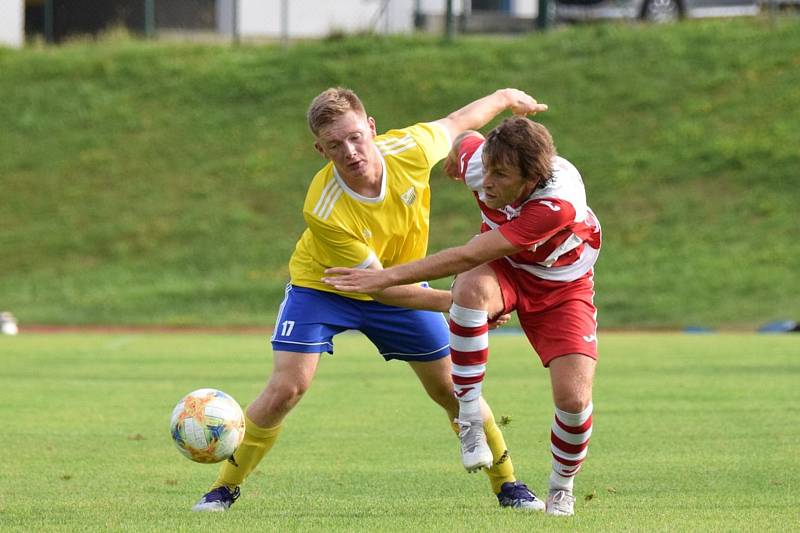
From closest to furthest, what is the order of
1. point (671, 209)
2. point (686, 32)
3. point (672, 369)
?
point (672, 369)
point (671, 209)
point (686, 32)

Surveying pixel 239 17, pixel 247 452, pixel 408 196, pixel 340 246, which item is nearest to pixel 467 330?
pixel 340 246

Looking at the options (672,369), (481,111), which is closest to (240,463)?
(481,111)

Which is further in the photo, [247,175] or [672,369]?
[247,175]

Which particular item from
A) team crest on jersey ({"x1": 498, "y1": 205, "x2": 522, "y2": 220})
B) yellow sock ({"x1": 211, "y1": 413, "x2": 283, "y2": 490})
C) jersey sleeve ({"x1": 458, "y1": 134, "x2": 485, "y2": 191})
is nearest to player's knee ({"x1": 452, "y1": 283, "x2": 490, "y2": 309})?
team crest on jersey ({"x1": 498, "y1": 205, "x2": 522, "y2": 220})

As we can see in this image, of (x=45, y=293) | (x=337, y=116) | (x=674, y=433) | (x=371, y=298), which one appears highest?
(x=337, y=116)

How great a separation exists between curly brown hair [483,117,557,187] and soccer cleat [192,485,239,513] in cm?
210

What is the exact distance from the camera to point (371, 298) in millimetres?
6746

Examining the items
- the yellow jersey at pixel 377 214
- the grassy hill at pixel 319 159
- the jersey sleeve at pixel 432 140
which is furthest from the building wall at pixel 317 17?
the yellow jersey at pixel 377 214

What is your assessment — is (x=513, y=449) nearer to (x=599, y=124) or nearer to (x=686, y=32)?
(x=599, y=124)

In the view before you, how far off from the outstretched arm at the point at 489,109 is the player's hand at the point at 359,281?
1.19 m

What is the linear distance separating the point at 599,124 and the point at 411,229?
934 inches

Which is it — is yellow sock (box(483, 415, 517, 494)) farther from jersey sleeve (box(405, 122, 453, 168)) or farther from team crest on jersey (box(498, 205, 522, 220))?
jersey sleeve (box(405, 122, 453, 168))

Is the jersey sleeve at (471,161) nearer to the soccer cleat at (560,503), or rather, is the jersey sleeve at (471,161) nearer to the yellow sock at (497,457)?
the yellow sock at (497,457)

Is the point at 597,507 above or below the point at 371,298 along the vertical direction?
below
